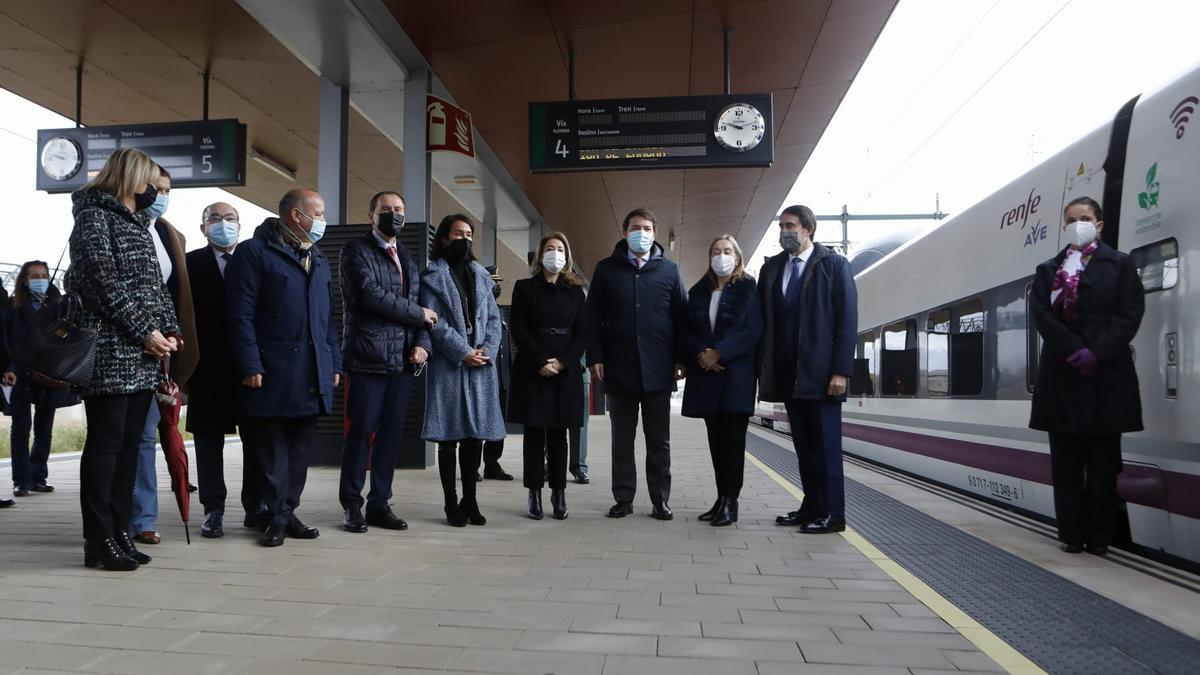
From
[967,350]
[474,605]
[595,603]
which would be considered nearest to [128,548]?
[474,605]

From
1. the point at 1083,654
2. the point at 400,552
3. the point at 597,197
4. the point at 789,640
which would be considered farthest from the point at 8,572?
the point at 597,197

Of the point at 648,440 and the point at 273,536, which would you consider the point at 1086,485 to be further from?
the point at 273,536

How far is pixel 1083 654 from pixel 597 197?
12.3m

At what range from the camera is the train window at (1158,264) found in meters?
4.05

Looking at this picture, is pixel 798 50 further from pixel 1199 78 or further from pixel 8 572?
pixel 8 572

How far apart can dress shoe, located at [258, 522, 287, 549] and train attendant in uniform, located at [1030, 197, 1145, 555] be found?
3.98 m

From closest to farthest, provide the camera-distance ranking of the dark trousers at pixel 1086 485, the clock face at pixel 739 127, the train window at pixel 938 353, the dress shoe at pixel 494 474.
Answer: the dark trousers at pixel 1086 485 < the train window at pixel 938 353 < the dress shoe at pixel 494 474 < the clock face at pixel 739 127

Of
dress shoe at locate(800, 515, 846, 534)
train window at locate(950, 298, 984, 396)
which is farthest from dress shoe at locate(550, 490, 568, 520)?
train window at locate(950, 298, 984, 396)

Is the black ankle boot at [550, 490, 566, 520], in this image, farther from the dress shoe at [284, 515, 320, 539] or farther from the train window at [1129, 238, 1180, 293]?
the train window at [1129, 238, 1180, 293]

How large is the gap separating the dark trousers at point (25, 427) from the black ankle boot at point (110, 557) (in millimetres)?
3277

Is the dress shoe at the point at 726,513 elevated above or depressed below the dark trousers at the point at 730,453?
below

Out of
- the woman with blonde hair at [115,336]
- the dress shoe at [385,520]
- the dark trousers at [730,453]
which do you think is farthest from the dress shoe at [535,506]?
the woman with blonde hair at [115,336]

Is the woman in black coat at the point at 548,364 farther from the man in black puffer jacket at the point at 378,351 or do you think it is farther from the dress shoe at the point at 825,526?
the dress shoe at the point at 825,526

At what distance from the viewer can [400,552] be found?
4164 mm
